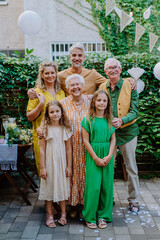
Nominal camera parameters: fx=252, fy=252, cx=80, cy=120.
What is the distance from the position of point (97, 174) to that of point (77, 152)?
1.11 feet

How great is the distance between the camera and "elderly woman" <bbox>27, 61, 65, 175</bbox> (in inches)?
119

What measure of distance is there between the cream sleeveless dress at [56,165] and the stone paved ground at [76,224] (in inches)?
14.3

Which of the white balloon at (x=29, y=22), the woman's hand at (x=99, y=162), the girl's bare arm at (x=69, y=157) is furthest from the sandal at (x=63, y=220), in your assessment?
the white balloon at (x=29, y=22)

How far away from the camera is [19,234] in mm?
2732

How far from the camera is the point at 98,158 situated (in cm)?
272

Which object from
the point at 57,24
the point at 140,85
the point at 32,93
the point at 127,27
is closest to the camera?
the point at 32,93

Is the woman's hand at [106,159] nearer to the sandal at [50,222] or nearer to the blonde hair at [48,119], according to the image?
the blonde hair at [48,119]

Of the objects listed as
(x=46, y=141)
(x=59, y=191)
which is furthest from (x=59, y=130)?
(x=59, y=191)

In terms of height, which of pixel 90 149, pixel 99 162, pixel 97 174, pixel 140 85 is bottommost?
pixel 97 174

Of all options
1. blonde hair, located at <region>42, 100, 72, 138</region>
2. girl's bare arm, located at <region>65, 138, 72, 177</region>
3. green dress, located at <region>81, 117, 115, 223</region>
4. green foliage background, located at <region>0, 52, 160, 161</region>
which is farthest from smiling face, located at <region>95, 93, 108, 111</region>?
green foliage background, located at <region>0, 52, 160, 161</region>

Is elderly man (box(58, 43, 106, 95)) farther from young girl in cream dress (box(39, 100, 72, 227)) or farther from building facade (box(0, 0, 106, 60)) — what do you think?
building facade (box(0, 0, 106, 60))

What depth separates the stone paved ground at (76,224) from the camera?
2676mm

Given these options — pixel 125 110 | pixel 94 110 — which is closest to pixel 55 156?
pixel 94 110

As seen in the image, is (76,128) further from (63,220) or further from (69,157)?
(63,220)
